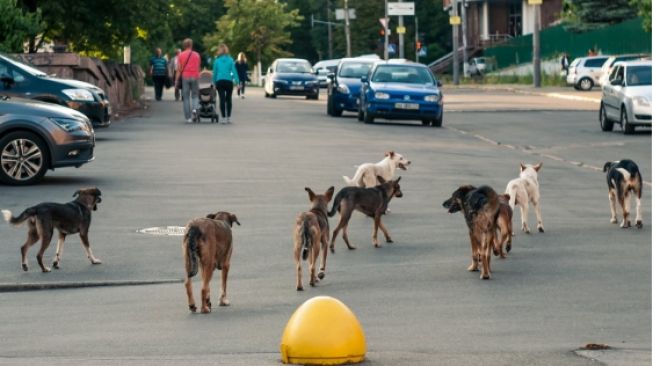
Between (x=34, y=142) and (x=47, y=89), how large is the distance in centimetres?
742

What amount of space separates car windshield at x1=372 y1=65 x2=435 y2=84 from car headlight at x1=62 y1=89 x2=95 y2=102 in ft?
35.8

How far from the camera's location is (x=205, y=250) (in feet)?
37.0

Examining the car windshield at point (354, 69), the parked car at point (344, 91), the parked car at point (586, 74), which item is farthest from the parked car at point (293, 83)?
the parked car at point (344, 91)

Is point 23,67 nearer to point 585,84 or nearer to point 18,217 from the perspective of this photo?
point 18,217

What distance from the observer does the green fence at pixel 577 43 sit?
78.3m

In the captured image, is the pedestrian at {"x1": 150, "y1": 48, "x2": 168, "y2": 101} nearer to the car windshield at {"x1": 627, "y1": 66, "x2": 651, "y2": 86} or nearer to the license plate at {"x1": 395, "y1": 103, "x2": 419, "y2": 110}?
the license plate at {"x1": 395, "y1": 103, "x2": 419, "y2": 110}

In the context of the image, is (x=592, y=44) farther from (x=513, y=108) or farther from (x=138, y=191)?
(x=138, y=191)

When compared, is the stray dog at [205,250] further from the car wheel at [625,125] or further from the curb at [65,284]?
the car wheel at [625,125]

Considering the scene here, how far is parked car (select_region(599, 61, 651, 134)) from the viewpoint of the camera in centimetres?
3428

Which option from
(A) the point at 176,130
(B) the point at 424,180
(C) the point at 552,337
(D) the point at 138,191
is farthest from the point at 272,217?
(A) the point at 176,130

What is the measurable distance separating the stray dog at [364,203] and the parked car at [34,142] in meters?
6.74

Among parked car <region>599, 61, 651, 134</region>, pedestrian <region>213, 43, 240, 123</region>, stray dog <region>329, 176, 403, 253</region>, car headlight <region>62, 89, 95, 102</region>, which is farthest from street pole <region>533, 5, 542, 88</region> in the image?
stray dog <region>329, 176, 403, 253</region>

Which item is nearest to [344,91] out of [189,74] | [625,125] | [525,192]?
[189,74]

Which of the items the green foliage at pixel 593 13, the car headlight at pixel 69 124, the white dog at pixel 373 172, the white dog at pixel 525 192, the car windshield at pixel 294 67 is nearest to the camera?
the white dog at pixel 525 192
